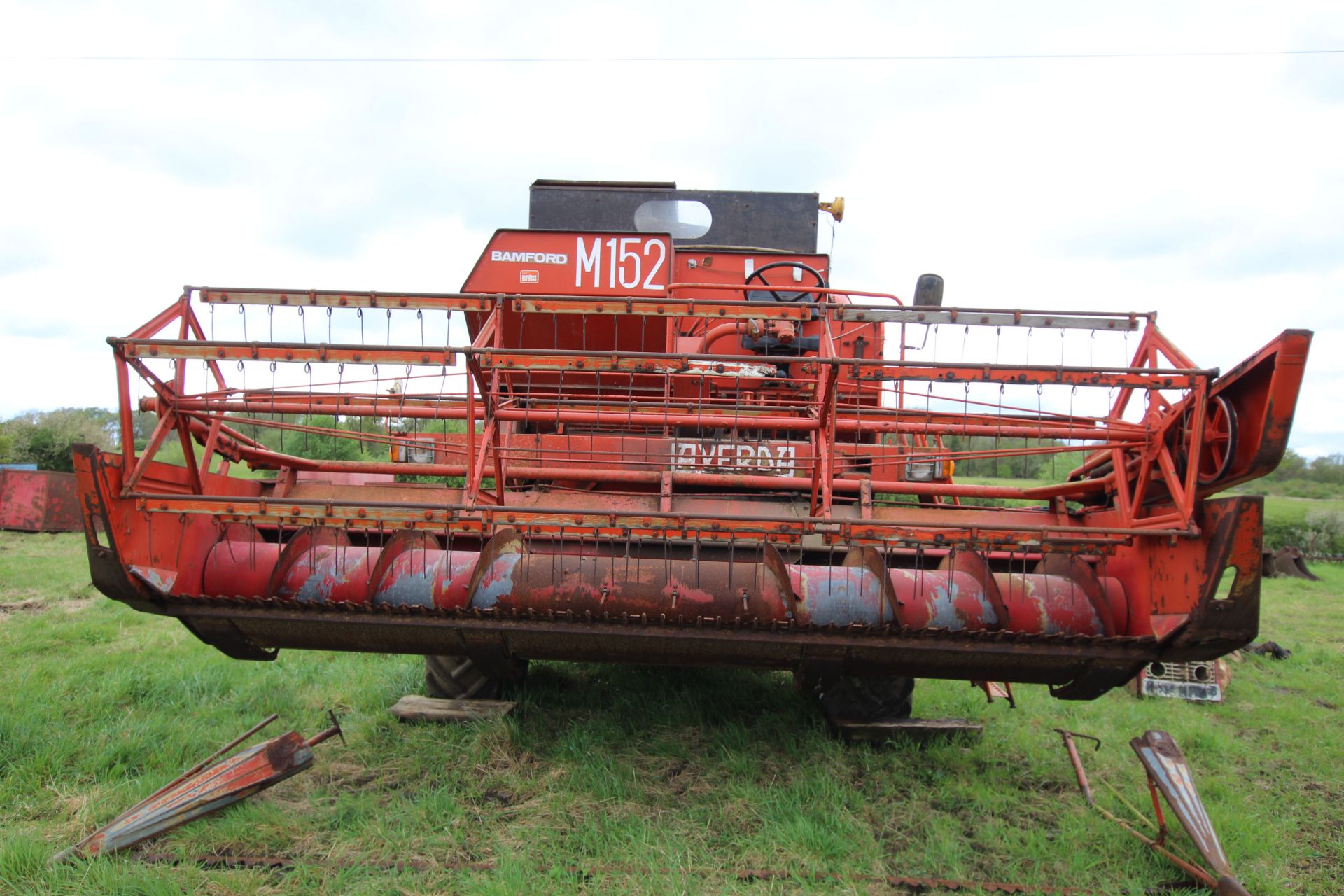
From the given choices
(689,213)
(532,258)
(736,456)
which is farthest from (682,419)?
(689,213)

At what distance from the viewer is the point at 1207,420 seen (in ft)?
9.98

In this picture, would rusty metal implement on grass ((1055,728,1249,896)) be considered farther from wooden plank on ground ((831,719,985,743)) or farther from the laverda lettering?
the laverda lettering

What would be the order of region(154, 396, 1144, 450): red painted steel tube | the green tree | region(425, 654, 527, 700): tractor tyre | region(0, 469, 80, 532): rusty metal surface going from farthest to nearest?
1. the green tree
2. region(0, 469, 80, 532): rusty metal surface
3. region(425, 654, 527, 700): tractor tyre
4. region(154, 396, 1144, 450): red painted steel tube

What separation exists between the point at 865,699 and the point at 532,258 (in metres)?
3.23

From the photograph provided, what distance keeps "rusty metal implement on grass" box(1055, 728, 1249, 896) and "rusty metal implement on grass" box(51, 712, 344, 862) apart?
322cm

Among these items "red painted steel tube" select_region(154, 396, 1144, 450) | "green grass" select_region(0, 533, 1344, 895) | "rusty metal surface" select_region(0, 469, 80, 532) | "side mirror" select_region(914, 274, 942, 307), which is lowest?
"rusty metal surface" select_region(0, 469, 80, 532)

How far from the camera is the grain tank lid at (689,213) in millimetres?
6867

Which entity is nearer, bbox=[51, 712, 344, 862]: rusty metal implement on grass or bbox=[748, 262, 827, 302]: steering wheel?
bbox=[51, 712, 344, 862]: rusty metal implement on grass

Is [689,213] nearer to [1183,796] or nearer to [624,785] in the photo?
[624,785]

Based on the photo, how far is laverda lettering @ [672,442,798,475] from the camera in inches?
164

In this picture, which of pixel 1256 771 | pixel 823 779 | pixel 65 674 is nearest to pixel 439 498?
pixel 823 779

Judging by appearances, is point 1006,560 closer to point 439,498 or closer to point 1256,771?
point 1256,771

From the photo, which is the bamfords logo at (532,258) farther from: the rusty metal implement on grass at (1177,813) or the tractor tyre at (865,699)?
the rusty metal implement on grass at (1177,813)

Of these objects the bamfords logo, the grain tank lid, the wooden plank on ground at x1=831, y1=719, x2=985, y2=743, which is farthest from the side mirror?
the wooden plank on ground at x1=831, y1=719, x2=985, y2=743
